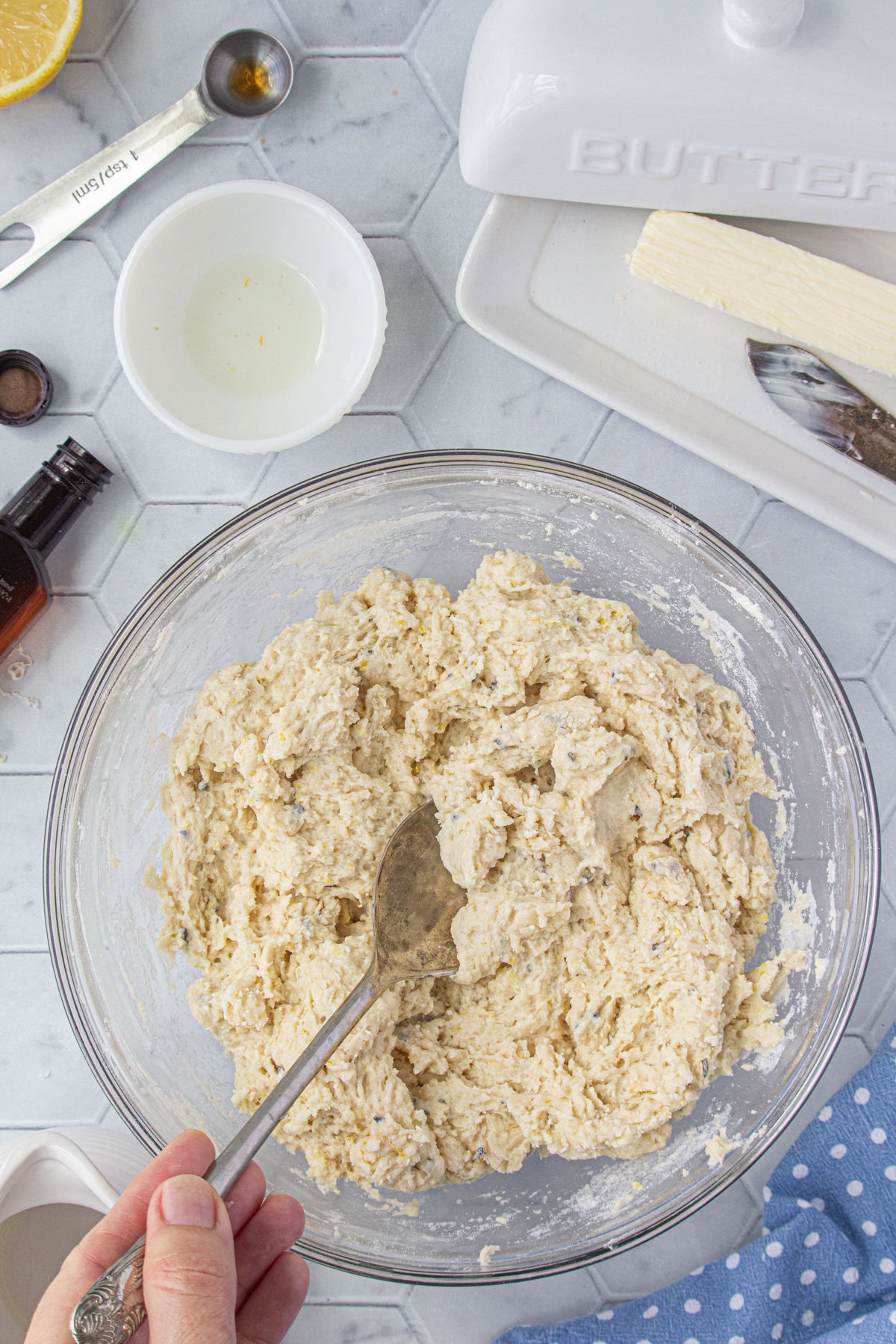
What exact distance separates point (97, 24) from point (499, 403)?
103 cm

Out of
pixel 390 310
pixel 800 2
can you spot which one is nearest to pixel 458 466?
pixel 390 310

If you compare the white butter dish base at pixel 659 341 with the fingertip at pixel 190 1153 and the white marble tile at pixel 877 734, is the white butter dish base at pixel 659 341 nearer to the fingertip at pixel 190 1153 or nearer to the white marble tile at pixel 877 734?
the white marble tile at pixel 877 734

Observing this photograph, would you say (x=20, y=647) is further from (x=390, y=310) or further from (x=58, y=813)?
(x=390, y=310)

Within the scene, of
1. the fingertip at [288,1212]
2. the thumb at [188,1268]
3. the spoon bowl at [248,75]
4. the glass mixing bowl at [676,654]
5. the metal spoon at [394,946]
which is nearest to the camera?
the thumb at [188,1268]

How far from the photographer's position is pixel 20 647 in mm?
1830

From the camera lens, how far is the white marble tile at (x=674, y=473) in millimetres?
1795

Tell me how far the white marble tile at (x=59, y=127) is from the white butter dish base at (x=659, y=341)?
0.75 metres

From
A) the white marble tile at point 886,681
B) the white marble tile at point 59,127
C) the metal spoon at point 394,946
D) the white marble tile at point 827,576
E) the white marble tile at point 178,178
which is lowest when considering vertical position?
the white marble tile at point 886,681

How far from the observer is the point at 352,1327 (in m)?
1.81

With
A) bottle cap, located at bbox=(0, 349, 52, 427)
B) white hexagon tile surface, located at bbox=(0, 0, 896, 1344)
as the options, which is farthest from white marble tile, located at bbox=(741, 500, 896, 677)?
bottle cap, located at bbox=(0, 349, 52, 427)

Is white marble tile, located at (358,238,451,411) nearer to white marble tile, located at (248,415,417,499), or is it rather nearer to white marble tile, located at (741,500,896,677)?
white marble tile, located at (248,415,417,499)

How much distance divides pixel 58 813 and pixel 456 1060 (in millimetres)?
791

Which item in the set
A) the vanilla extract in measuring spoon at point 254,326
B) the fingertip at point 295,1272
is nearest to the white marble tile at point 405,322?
the vanilla extract in measuring spoon at point 254,326

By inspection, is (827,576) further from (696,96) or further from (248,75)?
(248,75)
